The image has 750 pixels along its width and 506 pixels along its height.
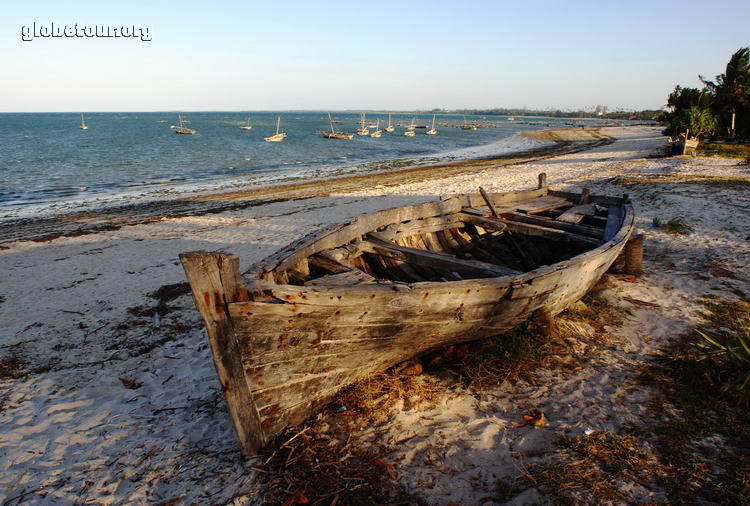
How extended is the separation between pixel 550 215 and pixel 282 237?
686cm

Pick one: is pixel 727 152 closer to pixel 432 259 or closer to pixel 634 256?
pixel 634 256

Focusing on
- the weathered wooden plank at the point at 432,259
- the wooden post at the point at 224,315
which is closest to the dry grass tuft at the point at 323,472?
the wooden post at the point at 224,315

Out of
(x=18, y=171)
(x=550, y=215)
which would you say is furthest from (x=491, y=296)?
(x=18, y=171)

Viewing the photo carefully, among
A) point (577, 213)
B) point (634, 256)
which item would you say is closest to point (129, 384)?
point (577, 213)

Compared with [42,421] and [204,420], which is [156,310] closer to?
[42,421]

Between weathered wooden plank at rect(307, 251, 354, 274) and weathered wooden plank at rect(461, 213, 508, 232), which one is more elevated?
weathered wooden plank at rect(461, 213, 508, 232)

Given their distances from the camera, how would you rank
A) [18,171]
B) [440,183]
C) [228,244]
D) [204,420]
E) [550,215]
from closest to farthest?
[204,420] → [550,215] → [228,244] → [440,183] → [18,171]

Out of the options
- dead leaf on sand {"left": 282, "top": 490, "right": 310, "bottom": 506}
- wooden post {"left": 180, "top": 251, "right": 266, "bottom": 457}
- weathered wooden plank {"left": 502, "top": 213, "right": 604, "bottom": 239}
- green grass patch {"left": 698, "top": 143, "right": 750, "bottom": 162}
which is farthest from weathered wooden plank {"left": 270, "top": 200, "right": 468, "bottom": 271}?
green grass patch {"left": 698, "top": 143, "right": 750, "bottom": 162}

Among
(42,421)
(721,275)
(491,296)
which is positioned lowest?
(42,421)

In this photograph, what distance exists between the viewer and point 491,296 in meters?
4.12

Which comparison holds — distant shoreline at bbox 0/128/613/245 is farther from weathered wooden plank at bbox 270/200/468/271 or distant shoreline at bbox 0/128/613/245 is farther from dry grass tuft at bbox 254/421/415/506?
dry grass tuft at bbox 254/421/415/506

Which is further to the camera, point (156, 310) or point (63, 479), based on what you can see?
point (156, 310)

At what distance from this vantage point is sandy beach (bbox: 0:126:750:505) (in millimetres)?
3328

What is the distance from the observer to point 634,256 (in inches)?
291
